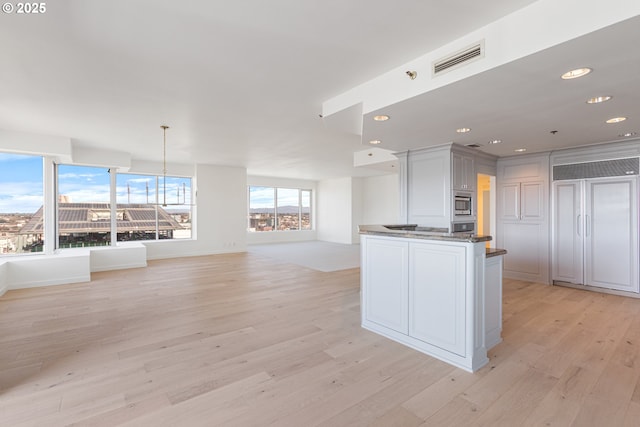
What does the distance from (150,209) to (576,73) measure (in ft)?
29.0

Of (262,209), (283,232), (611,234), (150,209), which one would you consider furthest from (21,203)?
(611,234)

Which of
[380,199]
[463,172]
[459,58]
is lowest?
[380,199]

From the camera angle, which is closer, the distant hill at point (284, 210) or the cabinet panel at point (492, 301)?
the cabinet panel at point (492, 301)

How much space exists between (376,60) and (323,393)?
8.96ft

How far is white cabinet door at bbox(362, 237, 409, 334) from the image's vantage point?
9.64ft

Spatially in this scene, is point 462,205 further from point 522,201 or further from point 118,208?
point 118,208

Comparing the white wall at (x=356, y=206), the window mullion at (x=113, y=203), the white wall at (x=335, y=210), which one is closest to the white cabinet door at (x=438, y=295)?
the window mullion at (x=113, y=203)

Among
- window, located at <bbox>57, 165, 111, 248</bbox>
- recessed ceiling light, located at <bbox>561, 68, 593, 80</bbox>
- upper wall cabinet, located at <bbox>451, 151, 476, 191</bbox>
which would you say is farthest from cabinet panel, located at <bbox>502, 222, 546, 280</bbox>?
window, located at <bbox>57, 165, 111, 248</bbox>

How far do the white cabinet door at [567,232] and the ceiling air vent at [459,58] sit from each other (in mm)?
4212

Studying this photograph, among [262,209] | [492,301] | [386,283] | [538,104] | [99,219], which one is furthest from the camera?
[262,209]

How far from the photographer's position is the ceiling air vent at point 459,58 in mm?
2221

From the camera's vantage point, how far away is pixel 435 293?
267 centimetres

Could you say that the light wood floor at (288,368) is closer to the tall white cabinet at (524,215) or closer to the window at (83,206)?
the tall white cabinet at (524,215)

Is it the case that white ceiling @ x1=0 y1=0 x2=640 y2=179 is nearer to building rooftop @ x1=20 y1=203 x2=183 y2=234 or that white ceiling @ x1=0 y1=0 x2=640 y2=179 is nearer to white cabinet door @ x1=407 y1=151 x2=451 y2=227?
white cabinet door @ x1=407 y1=151 x2=451 y2=227
